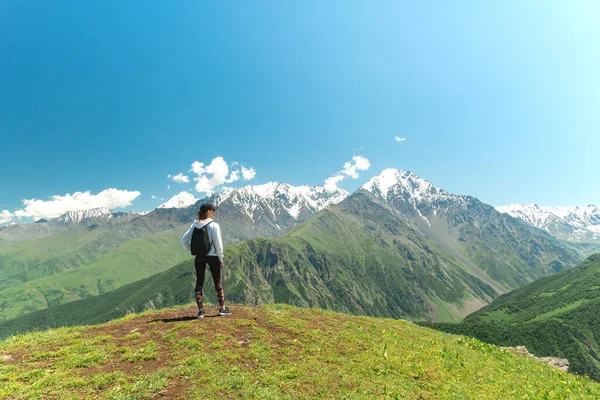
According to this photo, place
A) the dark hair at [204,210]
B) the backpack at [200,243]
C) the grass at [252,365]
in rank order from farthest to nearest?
the dark hair at [204,210] < the backpack at [200,243] < the grass at [252,365]

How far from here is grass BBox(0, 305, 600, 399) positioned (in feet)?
33.3

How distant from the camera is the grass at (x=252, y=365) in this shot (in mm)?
10148

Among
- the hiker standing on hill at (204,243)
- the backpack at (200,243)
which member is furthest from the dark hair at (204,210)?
the backpack at (200,243)

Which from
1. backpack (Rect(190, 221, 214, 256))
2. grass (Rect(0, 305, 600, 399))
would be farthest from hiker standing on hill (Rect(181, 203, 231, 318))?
grass (Rect(0, 305, 600, 399))

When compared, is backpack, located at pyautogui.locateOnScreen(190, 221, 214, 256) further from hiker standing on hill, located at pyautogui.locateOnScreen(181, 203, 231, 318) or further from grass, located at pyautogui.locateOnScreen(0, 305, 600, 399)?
grass, located at pyautogui.locateOnScreen(0, 305, 600, 399)

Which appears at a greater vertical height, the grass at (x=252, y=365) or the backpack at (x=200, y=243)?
the backpack at (x=200, y=243)

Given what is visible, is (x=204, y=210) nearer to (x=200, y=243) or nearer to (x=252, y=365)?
(x=200, y=243)

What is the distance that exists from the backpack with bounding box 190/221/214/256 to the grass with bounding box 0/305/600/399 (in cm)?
390

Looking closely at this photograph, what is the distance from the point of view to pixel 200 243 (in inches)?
615

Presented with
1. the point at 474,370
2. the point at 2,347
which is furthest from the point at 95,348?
the point at 474,370

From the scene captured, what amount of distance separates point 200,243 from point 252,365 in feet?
21.9

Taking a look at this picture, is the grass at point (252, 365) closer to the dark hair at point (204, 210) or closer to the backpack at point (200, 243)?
the backpack at point (200, 243)

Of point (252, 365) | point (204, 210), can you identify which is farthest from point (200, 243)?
point (252, 365)

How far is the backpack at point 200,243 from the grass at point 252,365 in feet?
12.8
